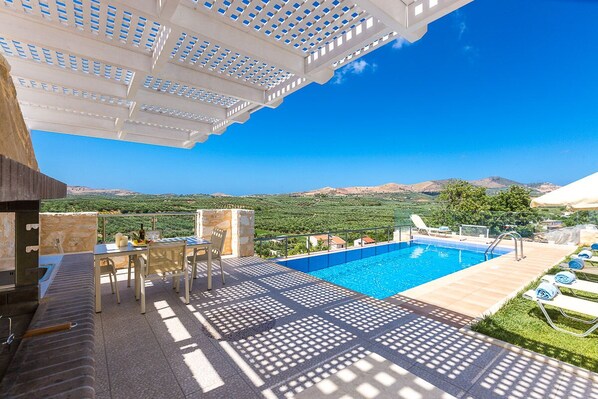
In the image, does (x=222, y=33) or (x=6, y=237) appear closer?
(x=222, y=33)

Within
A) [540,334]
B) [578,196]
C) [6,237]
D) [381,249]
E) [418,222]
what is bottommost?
[381,249]

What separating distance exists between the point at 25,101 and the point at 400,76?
22.2m

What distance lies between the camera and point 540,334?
9.77 ft

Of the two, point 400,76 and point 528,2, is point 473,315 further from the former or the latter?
point 400,76

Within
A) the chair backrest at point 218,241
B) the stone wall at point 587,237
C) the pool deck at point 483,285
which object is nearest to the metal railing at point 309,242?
the chair backrest at point 218,241

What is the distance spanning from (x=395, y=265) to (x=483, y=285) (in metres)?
3.32

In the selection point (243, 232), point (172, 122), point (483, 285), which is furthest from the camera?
point (243, 232)

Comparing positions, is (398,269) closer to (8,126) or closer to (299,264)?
(299,264)

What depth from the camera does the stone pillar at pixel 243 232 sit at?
6090mm

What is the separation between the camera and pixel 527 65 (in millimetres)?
20000

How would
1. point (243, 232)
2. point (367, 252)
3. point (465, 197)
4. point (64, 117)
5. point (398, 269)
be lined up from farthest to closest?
point (465, 197) < point (367, 252) < point (398, 269) < point (243, 232) < point (64, 117)

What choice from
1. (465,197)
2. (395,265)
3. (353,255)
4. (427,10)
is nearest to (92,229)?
(427,10)

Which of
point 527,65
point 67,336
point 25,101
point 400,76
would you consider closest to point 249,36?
point 67,336

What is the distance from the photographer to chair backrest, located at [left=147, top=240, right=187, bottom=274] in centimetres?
338
